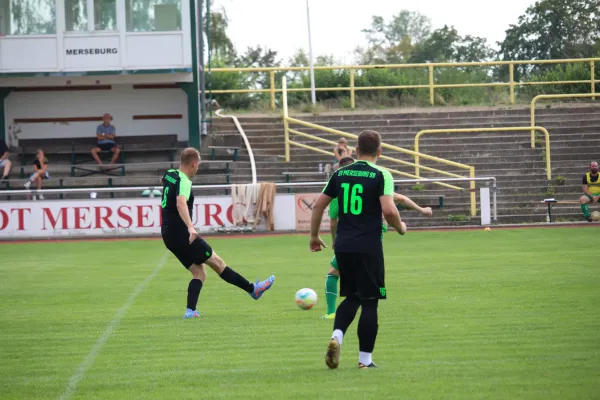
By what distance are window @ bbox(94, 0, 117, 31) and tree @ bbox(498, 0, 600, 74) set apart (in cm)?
3422

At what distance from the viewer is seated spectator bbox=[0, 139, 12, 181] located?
29594 millimetres

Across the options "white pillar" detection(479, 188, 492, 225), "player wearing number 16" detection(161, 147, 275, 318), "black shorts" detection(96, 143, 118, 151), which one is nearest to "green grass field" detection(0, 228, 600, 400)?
"player wearing number 16" detection(161, 147, 275, 318)

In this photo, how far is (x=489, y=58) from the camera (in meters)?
68.0

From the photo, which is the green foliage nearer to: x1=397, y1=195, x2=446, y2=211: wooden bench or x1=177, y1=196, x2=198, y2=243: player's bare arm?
x1=397, y1=195, x2=446, y2=211: wooden bench

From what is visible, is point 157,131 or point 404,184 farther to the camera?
point 157,131

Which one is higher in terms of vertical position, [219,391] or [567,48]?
[567,48]

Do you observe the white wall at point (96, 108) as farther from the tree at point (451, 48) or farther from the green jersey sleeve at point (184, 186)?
the tree at point (451, 48)

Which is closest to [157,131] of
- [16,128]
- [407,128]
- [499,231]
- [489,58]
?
[16,128]

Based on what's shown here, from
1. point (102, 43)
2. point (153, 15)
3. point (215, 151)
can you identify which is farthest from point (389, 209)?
point (153, 15)

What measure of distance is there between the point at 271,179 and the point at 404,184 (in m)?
4.43

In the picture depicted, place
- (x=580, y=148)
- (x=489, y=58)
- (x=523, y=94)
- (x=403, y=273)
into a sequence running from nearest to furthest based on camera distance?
(x=403, y=273) < (x=580, y=148) < (x=523, y=94) < (x=489, y=58)

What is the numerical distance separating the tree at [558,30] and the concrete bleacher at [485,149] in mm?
23460

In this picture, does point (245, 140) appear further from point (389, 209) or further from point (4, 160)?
point (389, 209)

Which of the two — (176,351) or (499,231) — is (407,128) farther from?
(176,351)
